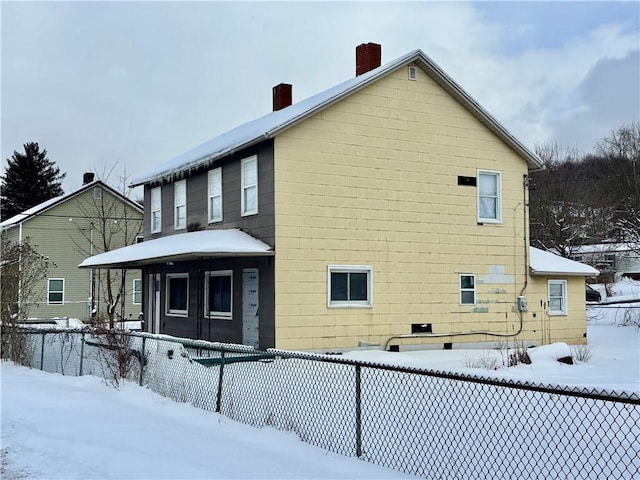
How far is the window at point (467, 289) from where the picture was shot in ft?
61.8

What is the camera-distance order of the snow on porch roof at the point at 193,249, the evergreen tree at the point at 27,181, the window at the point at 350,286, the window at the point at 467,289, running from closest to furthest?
the snow on porch roof at the point at 193,249 → the window at the point at 350,286 → the window at the point at 467,289 → the evergreen tree at the point at 27,181

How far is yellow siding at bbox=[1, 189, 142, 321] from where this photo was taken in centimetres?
3584

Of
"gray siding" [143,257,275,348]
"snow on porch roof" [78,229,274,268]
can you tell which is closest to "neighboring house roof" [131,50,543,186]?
"snow on porch roof" [78,229,274,268]

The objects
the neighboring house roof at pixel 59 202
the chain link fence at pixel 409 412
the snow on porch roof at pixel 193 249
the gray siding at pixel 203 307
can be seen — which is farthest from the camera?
the neighboring house roof at pixel 59 202

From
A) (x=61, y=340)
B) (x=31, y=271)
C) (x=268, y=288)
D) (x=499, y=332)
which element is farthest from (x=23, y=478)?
(x=499, y=332)

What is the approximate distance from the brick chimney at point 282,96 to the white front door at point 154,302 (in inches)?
276

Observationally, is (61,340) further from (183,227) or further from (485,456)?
(485,456)

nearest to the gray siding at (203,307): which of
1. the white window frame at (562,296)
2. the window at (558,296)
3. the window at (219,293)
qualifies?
the window at (219,293)

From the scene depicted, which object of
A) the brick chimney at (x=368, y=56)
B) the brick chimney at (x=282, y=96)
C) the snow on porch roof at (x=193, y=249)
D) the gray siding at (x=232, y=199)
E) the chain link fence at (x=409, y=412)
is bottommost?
the chain link fence at (x=409, y=412)

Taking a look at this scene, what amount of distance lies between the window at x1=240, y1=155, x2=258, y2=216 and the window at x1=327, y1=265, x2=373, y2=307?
2.62 meters

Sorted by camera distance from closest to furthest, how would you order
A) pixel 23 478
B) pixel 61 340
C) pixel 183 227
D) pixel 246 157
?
1. pixel 23 478
2. pixel 61 340
3. pixel 246 157
4. pixel 183 227

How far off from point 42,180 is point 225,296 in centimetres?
4741

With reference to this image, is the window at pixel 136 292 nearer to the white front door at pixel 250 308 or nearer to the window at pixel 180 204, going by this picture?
the window at pixel 180 204

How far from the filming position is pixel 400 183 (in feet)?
58.9
